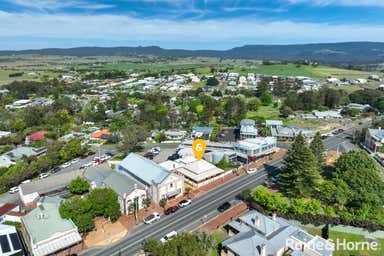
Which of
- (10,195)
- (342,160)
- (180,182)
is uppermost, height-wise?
(342,160)

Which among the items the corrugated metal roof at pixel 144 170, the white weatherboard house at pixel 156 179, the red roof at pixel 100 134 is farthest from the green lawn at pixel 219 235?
the red roof at pixel 100 134

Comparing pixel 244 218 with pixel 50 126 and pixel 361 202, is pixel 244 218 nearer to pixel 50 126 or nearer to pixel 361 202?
pixel 361 202

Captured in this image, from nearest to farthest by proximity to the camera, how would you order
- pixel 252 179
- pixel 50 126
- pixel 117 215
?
pixel 117 215 < pixel 252 179 < pixel 50 126

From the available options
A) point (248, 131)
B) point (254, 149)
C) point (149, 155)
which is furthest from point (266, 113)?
point (149, 155)

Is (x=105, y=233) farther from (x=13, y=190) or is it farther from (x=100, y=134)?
(x=100, y=134)

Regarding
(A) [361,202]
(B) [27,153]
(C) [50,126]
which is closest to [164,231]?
(A) [361,202]

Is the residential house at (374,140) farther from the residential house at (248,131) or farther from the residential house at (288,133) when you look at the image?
the residential house at (248,131)
